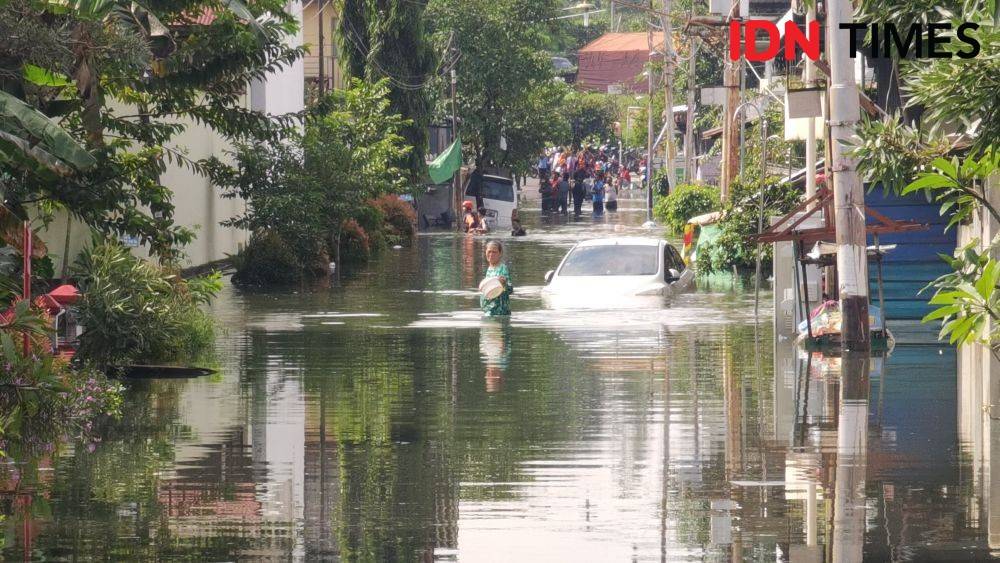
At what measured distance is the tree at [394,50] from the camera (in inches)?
1919

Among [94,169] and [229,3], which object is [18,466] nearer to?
[94,169]

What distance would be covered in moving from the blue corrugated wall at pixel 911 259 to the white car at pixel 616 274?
181 inches

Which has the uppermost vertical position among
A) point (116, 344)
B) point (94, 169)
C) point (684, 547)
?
point (94, 169)

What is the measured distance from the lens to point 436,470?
36.6 feet

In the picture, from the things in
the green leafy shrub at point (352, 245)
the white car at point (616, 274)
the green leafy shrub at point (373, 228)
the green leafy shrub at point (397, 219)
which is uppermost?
the green leafy shrub at point (397, 219)

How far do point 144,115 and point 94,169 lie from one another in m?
3.34

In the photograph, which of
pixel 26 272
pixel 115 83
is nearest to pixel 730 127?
pixel 115 83

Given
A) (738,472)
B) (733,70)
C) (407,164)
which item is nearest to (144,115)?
(738,472)

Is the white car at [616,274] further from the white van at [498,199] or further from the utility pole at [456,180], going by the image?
the white van at [498,199]

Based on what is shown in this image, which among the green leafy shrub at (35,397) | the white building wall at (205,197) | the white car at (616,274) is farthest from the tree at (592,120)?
the green leafy shrub at (35,397)

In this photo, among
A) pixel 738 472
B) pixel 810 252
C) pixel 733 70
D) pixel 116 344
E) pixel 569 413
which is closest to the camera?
pixel 738 472

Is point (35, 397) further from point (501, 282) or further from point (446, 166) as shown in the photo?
point (446, 166)

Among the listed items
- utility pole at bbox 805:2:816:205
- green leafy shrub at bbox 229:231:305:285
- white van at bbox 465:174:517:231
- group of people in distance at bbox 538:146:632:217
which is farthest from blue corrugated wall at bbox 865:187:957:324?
group of people in distance at bbox 538:146:632:217

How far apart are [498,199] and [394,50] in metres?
12.8
